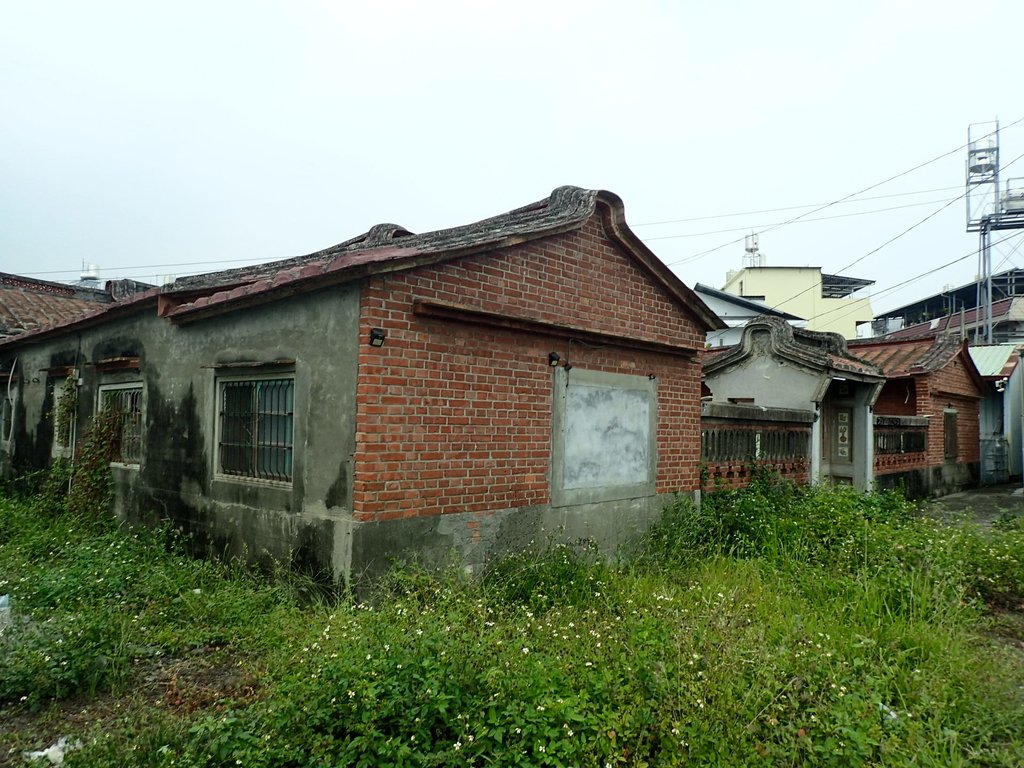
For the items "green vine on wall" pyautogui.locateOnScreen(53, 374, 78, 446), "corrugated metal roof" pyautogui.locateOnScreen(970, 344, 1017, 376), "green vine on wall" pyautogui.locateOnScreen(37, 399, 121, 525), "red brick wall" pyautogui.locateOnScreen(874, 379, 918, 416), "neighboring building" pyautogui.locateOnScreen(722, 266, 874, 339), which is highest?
"neighboring building" pyautogui.locateOnScreen(722, 266, 874, 339)

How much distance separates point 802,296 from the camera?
120ft

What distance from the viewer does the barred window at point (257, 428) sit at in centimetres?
590

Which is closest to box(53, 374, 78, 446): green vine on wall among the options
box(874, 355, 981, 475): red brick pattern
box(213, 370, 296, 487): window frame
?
box(213, 370, 296, 487): window frame

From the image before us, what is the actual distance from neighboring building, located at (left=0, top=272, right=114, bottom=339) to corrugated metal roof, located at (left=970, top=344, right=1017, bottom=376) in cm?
2095

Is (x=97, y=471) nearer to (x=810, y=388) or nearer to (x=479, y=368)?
(x=479, y=368)

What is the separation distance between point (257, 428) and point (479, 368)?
2121mm

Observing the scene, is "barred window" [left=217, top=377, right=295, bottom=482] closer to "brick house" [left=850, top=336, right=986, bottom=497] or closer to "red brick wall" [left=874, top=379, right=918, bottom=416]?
"brick house" [left=850, top=336, right=986, bottom=497]

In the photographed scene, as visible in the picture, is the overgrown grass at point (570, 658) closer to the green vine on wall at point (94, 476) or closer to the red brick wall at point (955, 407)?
the green vine on wall at point (94, 476)

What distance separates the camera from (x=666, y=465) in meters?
7.84

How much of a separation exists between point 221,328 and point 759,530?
595cm

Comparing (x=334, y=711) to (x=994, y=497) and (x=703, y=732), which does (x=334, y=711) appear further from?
(x=994, y=497)

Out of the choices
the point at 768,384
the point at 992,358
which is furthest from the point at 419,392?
the point at 992,358

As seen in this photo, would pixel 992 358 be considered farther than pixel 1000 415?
No

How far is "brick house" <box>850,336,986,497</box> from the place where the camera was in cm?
1263
